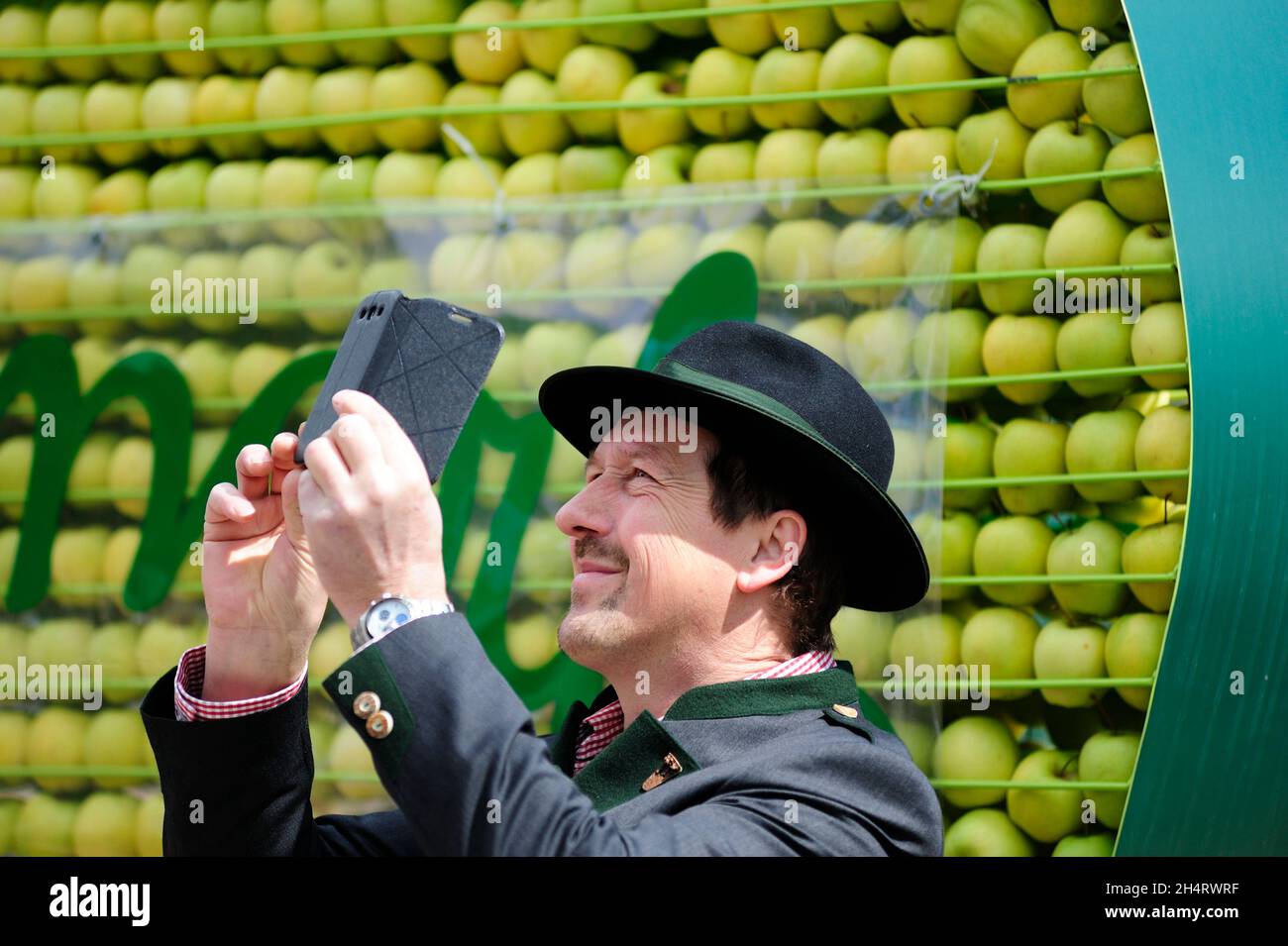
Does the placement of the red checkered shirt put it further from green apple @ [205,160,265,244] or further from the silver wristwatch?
green apple @ [205,160,265,244]

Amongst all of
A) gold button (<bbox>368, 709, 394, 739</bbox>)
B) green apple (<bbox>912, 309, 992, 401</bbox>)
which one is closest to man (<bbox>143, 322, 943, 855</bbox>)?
gold button (<bbox>368, 709, 394, 739</bbox>)

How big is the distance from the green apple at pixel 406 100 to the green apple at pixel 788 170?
58cm

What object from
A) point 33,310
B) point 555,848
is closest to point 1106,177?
point 555,848

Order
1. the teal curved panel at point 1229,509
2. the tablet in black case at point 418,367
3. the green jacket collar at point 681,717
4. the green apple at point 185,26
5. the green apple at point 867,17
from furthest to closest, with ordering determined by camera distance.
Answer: the green apple at point 185,26
the green apple at point 867,17
the teal curved panel at point 1229,509
the green jacket collar at point 681,717
the tablet in black case at point 418,367

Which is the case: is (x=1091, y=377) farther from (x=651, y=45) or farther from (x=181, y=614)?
(x=181, y=614)

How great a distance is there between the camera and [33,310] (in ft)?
9.80

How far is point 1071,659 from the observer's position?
2.54 meters

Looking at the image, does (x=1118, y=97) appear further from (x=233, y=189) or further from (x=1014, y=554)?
(x=233, y=189)

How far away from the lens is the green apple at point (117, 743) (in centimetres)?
288

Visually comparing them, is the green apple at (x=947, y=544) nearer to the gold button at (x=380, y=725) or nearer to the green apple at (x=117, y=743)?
the gold button at (x=380, y=725)

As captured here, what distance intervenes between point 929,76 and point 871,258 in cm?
36

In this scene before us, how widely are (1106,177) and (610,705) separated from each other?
4.50ft

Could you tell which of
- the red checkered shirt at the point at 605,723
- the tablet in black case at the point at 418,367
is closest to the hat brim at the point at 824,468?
the red checkered shirt at the point at 605,723

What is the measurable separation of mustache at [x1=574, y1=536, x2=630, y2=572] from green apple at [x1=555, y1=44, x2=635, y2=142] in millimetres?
1261
